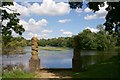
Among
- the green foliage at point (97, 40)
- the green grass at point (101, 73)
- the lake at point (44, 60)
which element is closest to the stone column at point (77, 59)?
the green grass at point (101, 73)

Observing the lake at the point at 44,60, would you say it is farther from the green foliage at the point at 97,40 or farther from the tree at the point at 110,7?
the green foliage at the point at 97,40

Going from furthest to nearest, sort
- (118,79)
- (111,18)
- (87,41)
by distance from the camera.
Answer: (87,41) < (111,18) < (118,79)

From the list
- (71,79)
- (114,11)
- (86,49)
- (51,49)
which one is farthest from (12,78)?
(86,49)

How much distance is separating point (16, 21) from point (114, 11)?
1029 centimetres

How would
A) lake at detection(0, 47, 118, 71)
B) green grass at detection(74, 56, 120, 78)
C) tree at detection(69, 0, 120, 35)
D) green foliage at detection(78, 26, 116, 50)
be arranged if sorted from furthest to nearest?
green foliage at detection(78, 26, 116, 50), lake at detection(0, 47, 118, 71), tree at detection(69, 0, 120, 35), green grass at detection(74, 56, 120, 78)

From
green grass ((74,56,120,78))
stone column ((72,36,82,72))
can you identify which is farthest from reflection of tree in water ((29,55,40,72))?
green grass ((74,56,120,78))

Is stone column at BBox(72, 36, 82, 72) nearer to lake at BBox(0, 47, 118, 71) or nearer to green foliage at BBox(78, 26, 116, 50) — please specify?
lake at BBox(0, 47, 118, 71)

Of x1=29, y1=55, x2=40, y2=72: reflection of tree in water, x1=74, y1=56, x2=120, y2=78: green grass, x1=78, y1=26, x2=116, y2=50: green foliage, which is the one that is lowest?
x1=74, y1=56, x2=120, y2=78: green grass

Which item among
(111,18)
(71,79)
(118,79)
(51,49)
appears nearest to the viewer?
(118,79)

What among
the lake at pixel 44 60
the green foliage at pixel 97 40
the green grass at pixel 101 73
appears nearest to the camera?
the green grass at pixel 101 73

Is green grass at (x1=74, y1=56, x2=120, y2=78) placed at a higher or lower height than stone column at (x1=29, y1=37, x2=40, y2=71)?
lower

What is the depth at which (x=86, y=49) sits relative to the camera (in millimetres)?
74750

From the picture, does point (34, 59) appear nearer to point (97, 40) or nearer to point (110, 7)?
point (110, 7)

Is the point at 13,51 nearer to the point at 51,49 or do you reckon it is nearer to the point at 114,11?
the point at 114,11
